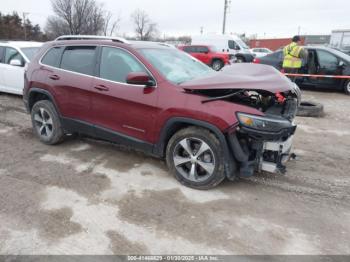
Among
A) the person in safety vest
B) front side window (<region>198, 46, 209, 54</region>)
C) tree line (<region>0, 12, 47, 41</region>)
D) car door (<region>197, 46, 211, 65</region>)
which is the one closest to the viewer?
the person in safety vest

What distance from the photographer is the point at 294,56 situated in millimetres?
9586

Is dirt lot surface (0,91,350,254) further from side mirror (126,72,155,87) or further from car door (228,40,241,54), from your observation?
car door (228,40,241,54)

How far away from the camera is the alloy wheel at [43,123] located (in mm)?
5016

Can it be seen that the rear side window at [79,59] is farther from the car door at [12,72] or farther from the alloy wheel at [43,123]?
the car door at [12,72]

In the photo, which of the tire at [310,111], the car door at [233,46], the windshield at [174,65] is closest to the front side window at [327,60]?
the tire at [310,111]

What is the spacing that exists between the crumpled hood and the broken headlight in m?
0.31

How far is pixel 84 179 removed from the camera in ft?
13.0

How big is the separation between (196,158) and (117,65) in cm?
167

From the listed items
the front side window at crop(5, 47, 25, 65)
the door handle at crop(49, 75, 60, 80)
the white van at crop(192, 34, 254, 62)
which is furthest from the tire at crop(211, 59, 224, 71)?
the door handle at crop(49, 75, 60, 80)

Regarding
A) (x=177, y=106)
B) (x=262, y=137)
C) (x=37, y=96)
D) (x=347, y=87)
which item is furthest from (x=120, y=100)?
(x=347, y=87)

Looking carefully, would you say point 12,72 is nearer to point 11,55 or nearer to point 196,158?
point 11,55

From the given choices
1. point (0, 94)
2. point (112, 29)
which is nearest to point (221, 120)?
point (0, 94)

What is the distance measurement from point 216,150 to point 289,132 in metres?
0.84

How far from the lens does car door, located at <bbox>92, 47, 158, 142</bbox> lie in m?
3.84
